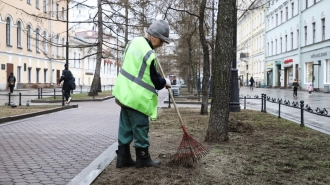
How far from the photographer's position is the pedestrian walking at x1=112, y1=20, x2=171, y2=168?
4457mm

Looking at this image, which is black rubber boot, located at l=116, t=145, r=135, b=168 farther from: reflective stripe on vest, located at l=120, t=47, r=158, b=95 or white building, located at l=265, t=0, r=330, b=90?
white building, located at l=265, t=0, r=330, b=90

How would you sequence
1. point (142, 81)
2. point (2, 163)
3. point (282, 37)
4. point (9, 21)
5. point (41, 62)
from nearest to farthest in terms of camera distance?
1. point (142, 81)
2. point (2, 163)
3. point (9, 21)
4. point (41, 62)
5. point (282, 37)

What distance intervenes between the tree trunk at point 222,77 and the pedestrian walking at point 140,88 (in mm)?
1971

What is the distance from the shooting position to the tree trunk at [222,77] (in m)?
6.42

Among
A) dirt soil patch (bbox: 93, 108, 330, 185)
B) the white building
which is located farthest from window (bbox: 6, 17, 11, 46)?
dirt soil patch (bbox: 93, 108, 330, 185)

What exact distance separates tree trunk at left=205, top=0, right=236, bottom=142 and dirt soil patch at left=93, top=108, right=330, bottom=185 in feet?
0.89

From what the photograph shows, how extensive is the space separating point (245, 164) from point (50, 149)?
3.19 m

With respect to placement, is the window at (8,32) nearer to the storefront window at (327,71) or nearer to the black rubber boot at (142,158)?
the storefront window at (327,71)

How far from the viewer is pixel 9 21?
37.2 metres

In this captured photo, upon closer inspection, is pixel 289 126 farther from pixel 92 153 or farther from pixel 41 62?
pixel 41 62

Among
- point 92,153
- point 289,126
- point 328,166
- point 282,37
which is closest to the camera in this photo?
point 328,166

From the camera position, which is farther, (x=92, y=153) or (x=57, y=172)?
(x=92, y=153)

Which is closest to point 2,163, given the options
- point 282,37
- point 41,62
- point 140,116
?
point 140,116

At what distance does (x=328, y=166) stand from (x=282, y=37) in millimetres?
45185
